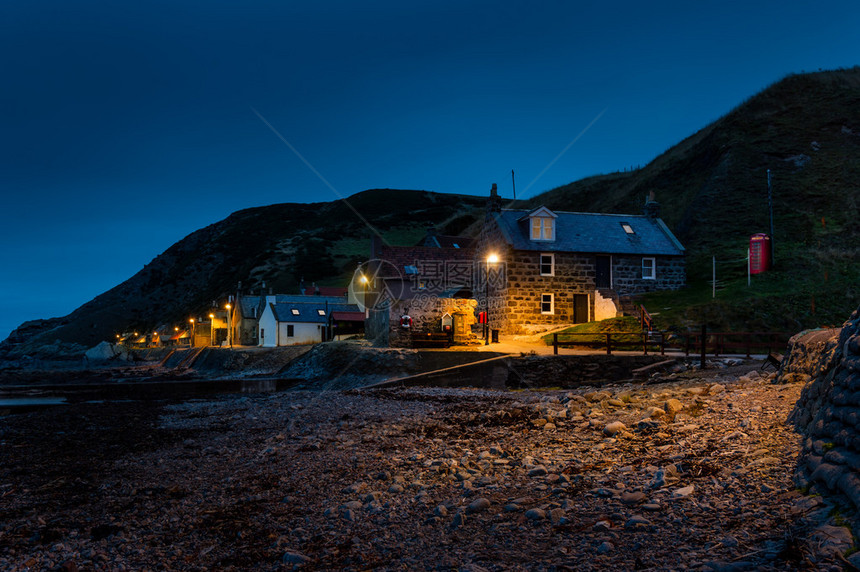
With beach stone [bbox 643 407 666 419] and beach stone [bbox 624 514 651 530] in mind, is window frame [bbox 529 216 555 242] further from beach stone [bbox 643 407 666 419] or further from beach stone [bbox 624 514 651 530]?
beach stone [bbox 624 514 651 530]

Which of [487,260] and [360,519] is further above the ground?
Result: [487,260]

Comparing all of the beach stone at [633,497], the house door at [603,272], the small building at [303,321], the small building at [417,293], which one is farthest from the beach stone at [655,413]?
the small building at [303,321]

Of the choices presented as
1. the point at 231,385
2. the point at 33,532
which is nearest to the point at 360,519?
the point at 33,532

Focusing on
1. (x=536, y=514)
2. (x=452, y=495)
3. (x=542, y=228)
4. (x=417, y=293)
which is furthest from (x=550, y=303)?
(x=536, y=514)

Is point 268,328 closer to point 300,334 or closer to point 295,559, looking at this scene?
point 300,334

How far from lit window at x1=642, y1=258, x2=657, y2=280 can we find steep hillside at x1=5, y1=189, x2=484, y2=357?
75082 mm

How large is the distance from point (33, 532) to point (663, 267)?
130ft

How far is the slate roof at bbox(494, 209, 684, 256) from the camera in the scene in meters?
38.2

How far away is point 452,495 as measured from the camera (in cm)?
831

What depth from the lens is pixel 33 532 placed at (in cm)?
768

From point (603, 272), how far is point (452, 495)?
1299 inches

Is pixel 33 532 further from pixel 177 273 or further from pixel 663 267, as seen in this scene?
pixel 177 273

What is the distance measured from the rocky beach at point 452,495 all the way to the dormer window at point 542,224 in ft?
79.0

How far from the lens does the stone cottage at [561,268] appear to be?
37281mm
